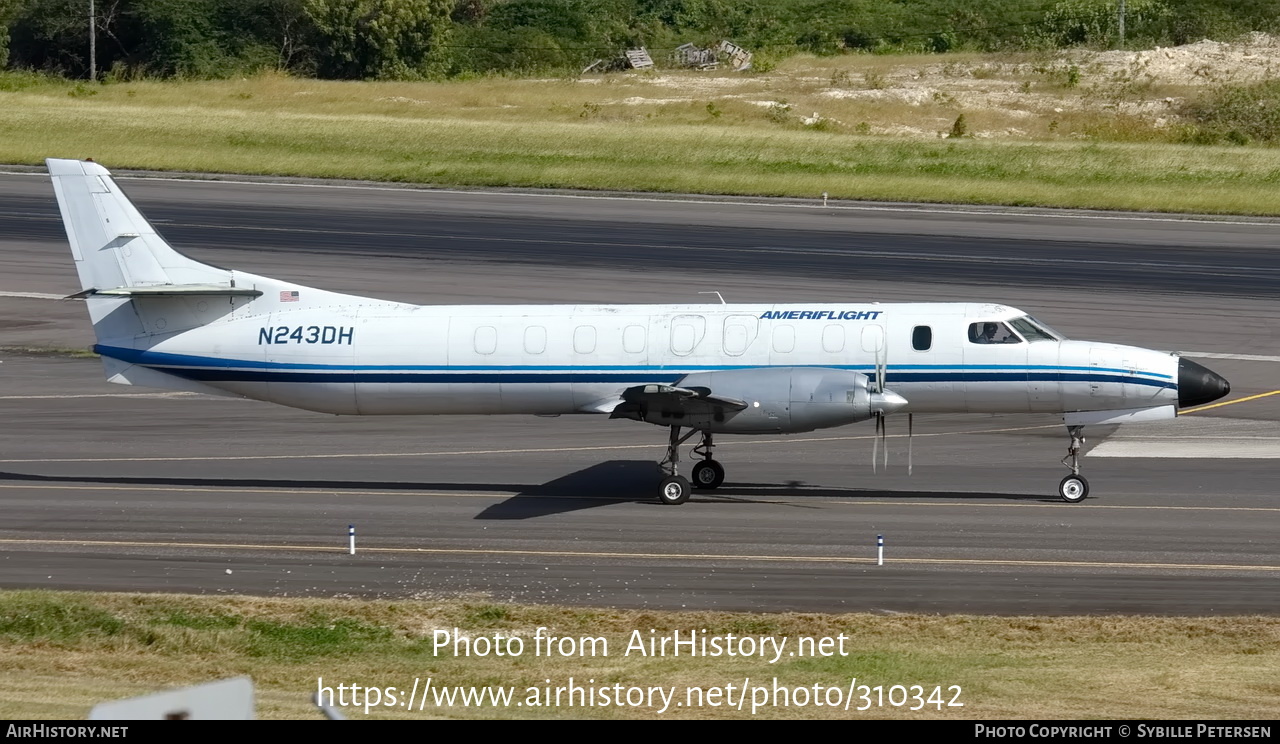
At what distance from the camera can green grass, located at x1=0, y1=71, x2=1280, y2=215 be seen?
64.6 metres

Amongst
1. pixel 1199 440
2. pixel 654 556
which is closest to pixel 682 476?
pixel 654 556

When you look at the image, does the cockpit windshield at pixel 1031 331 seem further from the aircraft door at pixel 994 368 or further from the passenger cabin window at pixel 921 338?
the passenger cabin window at pixel 921 338

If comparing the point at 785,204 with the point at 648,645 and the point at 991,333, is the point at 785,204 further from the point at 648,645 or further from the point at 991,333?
the point at 648,645

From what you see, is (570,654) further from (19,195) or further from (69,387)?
(19,195)

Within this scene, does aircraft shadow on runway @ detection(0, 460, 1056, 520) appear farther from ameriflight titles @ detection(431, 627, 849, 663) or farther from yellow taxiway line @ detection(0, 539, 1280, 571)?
ameriflight titles @ detection(431, 627, 849, 663)

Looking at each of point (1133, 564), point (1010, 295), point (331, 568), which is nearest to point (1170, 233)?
point (1010, 295)

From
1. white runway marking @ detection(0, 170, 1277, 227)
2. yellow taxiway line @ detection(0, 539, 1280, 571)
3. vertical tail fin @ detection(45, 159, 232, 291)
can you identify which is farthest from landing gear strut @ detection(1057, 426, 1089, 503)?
white runway marking @ detection(0, 170, 1277, 227)

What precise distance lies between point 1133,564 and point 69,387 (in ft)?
79.4

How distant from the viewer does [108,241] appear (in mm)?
26125

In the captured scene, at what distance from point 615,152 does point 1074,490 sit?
49.7 m

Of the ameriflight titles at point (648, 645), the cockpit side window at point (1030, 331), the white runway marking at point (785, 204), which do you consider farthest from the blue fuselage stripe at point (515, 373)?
the white runway marking at point (785, 204)

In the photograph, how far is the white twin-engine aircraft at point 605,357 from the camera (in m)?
24.0

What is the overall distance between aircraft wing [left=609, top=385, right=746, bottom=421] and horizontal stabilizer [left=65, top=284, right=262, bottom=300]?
6.96 m

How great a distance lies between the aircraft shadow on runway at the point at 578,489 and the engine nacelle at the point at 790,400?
148cm
